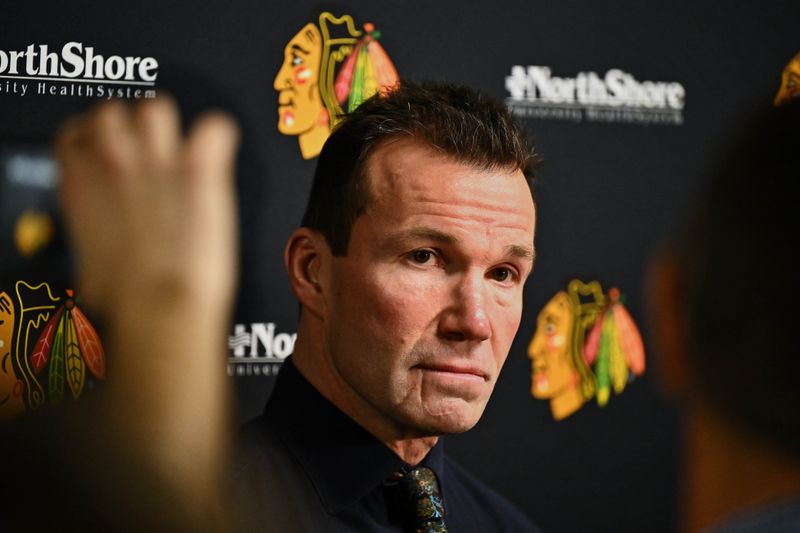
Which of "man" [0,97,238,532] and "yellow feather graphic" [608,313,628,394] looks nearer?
"man" [0,97,238,532]

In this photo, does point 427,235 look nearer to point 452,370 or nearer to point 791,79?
point 452,370

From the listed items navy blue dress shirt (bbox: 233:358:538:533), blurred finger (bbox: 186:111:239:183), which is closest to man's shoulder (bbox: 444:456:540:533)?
Result: navy blue dress shirt (bbox: 233:358:538:533)

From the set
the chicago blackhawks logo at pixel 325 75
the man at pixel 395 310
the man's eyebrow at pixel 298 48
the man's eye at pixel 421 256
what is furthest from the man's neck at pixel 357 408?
the man's eyebrow at pixel 298 48

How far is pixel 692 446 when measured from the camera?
2.24ft

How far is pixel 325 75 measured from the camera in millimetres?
2014

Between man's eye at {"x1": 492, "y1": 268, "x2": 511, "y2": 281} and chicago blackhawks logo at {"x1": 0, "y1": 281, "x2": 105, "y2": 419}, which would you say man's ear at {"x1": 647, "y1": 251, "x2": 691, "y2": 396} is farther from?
chicago blackhawks logo at {"x1": 0, "y1": 281, "x2": 105, "y2": 419}

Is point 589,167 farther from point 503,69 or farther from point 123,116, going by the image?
point 123,116

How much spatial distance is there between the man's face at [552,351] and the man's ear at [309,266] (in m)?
0.60

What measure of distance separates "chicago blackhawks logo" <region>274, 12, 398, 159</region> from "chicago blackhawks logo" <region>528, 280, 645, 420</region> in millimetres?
570

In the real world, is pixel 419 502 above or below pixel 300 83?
below

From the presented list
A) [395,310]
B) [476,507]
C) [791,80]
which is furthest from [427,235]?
[791,80]

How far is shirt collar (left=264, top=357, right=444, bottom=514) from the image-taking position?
1604 millimetres

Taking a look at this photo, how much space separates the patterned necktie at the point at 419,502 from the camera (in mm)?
1602

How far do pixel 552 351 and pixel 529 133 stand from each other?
1.44 ft
